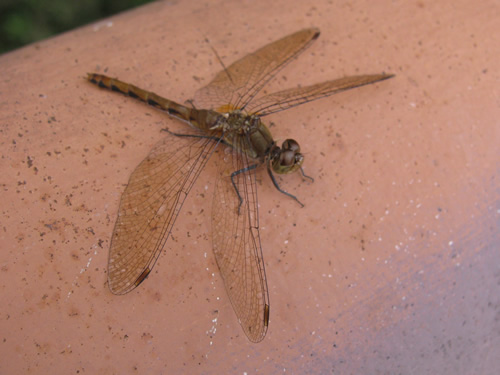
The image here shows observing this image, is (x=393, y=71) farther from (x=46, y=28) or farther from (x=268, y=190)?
(x=46, y=28)

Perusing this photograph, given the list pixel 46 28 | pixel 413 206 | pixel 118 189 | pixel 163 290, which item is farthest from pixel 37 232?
pixel 46 28

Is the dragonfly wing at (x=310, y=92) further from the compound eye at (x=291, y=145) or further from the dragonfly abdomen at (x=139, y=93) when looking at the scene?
the dragonfly abdomen at (x=139, y=93)

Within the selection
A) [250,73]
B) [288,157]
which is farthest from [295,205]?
[250,73]

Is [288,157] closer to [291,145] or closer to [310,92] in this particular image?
[291,145]

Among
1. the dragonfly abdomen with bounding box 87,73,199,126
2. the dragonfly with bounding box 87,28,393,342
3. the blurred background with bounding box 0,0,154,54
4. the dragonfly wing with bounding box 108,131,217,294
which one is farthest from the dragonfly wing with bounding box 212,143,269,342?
the blurred background with bounding box 0,0,154,54

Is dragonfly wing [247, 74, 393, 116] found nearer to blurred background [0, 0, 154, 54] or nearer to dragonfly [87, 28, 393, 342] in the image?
dragonfly [87, 28, 393, 342]

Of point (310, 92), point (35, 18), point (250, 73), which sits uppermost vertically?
point (35, 18)
